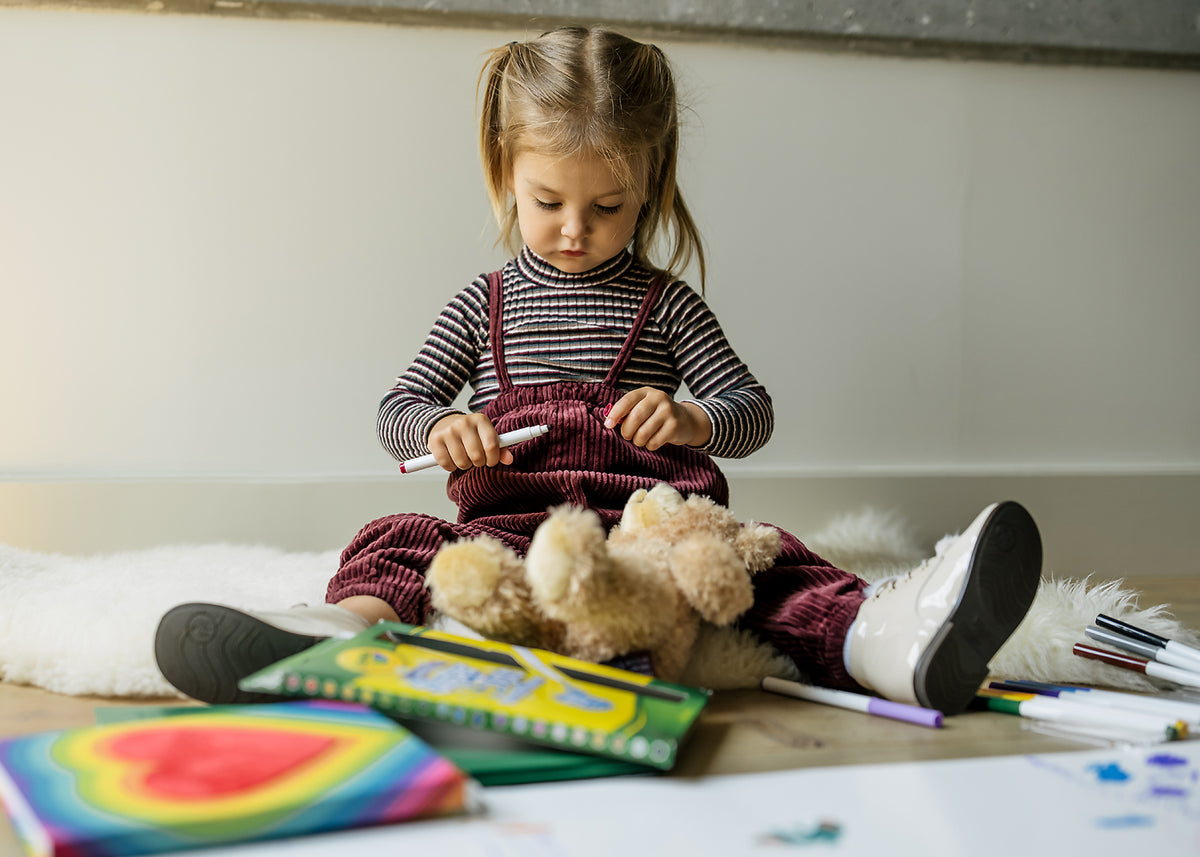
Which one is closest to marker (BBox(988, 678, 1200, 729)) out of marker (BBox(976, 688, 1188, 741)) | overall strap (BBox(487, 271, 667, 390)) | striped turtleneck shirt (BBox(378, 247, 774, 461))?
marker (BBox(976, 688, 1188, 741))

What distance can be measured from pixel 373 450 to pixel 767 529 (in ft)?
2.37

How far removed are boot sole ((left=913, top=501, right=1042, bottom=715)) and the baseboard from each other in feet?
2.48

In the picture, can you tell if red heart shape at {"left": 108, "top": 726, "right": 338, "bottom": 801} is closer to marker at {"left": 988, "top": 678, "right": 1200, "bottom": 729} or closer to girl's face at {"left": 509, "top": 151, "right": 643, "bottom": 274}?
marker at {"left": 988, "top": 678, "right": 1200, "bottom": 729}

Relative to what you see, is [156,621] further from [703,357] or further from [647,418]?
[703,357]

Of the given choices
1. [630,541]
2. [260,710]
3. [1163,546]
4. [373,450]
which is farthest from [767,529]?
[1163,546]

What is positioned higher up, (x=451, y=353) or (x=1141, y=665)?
(x=451, y=353)

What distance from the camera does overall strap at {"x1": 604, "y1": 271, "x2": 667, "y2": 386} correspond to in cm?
96

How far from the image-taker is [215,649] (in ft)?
1.93

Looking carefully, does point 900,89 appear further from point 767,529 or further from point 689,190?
point 767,529

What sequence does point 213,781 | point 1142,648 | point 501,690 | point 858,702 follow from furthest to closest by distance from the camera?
point 1142,648, point 858,702, point 501,690, point 213,781

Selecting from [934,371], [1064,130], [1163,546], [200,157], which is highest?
[1064,130]

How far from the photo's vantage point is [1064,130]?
147 cm

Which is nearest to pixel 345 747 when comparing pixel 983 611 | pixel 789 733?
pixel 789 733

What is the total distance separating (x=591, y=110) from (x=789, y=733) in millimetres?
592
